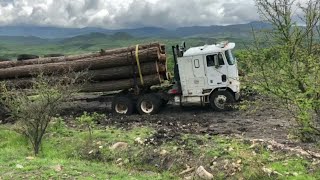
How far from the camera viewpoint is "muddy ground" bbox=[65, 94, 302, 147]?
14469 millimetres

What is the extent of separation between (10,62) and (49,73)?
3.07 meters

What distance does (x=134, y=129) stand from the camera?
16109 millimetres

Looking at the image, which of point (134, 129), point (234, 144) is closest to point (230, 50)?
point (134, 129)

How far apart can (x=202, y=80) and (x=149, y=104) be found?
8.69ft

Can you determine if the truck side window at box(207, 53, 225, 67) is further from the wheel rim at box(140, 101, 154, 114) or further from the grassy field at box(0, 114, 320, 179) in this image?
the grassy field at box(0, 114, 320, 179)

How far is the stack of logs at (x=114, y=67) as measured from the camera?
1973 centimetres

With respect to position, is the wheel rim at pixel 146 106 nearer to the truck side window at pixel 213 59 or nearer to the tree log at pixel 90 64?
the tree log at pixel 90 64

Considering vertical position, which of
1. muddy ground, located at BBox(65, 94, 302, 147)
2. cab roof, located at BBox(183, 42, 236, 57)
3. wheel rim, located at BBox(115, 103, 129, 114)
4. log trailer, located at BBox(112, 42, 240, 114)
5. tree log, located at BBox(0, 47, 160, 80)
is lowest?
muddy ground, located at BBox(65, 94, 302, 147)

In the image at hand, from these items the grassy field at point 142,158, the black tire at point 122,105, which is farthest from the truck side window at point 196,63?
the grassy field at point 142,158

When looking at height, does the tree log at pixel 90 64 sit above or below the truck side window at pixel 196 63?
above

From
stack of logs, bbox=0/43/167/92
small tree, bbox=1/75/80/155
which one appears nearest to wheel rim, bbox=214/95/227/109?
stack of logs, bbox=0/43/167/92

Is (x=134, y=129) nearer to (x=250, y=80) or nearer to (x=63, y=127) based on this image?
(x=63, y=127)

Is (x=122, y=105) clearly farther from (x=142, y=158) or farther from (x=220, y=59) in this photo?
(x=142, y=158)

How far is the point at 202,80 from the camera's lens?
19141mm
